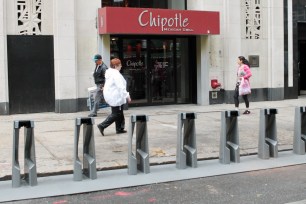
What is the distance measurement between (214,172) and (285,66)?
1164 centimetres

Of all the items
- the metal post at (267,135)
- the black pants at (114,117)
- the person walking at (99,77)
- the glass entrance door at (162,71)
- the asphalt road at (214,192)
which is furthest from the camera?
the glass entrance door at (162,71)

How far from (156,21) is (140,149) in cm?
822

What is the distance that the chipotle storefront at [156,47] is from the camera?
48.2ft

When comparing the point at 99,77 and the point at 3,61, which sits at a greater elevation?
the point at 3,61

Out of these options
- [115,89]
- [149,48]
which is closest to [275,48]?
[149,48]

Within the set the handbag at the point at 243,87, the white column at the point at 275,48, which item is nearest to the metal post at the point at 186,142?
the handbag at the point at 243,87

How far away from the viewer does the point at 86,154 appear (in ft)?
23.8

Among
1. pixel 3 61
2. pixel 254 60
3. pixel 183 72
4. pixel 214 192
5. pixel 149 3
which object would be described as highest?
pixel 149 3

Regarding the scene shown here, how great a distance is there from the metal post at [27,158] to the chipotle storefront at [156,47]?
7.91 m

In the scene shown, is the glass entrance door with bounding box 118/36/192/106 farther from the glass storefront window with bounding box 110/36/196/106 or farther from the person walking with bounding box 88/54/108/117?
the person walking with bounding box 88/54/108/117

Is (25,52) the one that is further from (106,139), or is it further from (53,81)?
(106,139)

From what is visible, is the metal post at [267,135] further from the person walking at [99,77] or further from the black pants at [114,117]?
the person walking at [99,77]

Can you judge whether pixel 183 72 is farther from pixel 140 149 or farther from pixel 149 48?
pixel 140 149

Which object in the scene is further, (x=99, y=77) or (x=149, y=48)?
(x=149, y=48)
